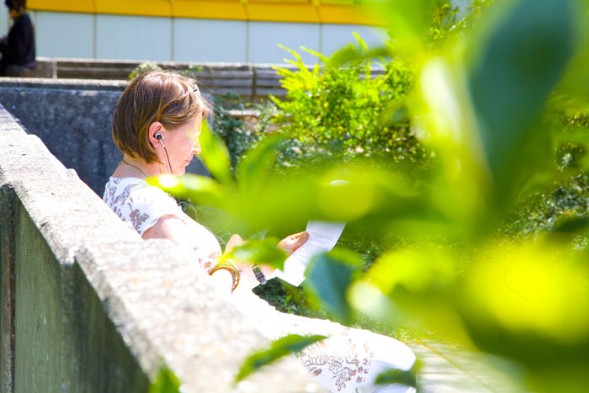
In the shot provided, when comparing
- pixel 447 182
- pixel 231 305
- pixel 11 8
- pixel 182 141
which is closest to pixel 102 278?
pixel 231 305

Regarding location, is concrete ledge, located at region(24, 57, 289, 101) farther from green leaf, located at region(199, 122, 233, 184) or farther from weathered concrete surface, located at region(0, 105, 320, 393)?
green leaf, located at region(199, 122, 233, 184)

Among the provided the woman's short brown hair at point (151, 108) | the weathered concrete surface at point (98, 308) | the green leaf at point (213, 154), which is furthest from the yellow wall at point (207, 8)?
the green leaf at point (213, 154)

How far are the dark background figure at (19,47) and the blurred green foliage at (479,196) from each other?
1121cm

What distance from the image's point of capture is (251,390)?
1.10 m

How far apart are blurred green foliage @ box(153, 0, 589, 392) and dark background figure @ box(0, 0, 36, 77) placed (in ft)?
36.8

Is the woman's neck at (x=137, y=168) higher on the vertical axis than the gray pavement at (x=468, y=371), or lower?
lower

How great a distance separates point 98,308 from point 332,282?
1048mm

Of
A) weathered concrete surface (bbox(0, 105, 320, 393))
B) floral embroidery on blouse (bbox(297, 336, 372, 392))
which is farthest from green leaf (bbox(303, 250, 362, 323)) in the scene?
floral embroidery on blouse (bbox(297, 336, 372, 392))

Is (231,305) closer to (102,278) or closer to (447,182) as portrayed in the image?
(102,278)

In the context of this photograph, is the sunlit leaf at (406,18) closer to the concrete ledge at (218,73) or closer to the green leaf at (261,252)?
the green leaf at (261,252)

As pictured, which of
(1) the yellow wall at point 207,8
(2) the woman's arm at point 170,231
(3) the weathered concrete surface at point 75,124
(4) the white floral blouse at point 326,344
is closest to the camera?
(4) the white floral blouse at point 326,344

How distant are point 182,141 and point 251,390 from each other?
2065mm

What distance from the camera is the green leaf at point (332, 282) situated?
0.67 m

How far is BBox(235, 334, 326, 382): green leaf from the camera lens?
68 cm
